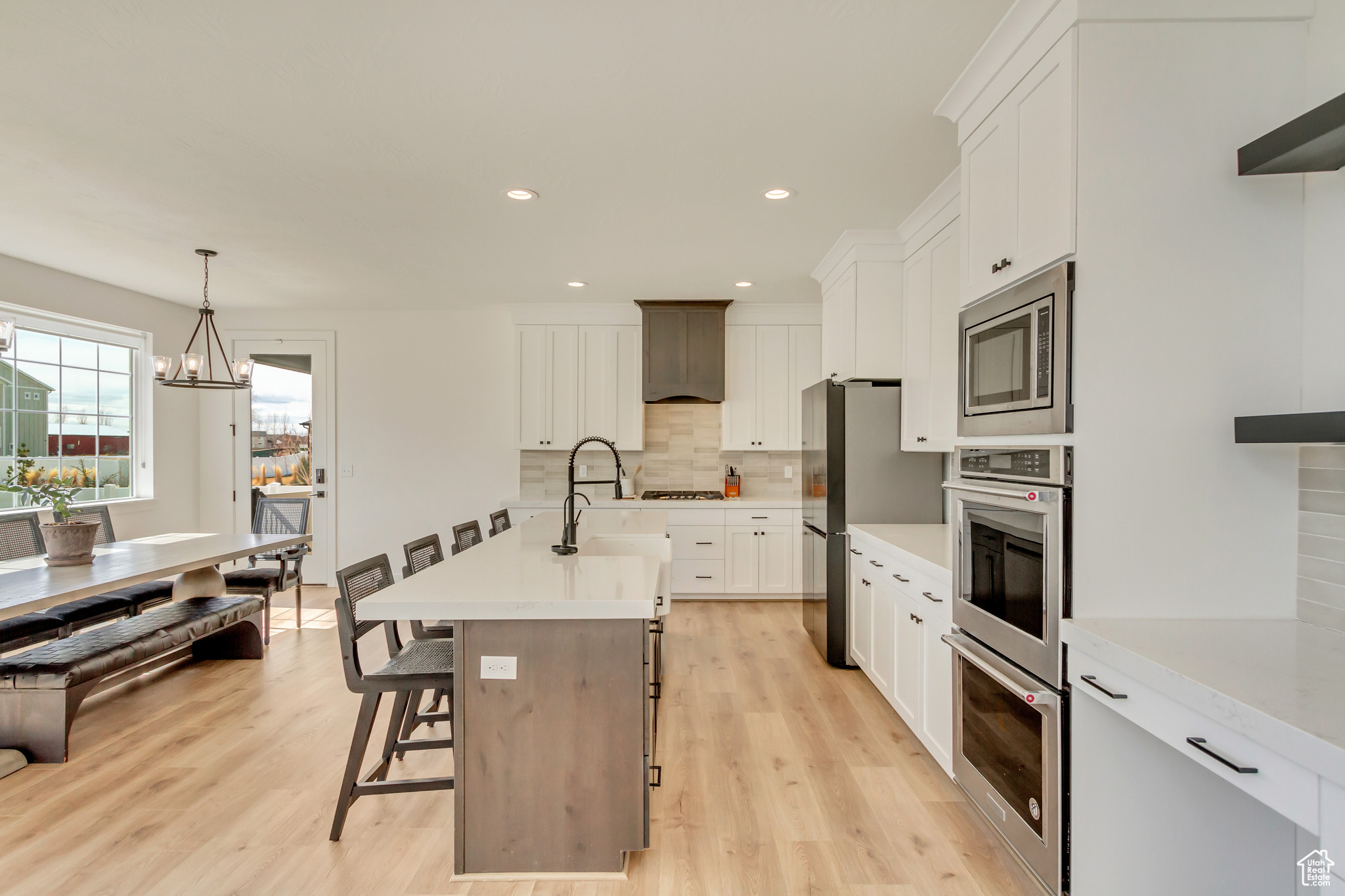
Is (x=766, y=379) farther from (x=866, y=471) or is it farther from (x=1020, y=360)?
(x=1020, y=360)

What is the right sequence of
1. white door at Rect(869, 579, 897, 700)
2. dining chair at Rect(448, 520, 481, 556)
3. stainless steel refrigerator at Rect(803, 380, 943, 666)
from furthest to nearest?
stainless steel refrigerator at Rect(803, 380, 943, 666) → dining chair at Rect(448, 520, 481, 556) → white door at Rect(869, 579, 897, 700)

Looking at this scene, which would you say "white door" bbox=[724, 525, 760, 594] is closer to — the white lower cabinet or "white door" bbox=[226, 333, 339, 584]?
the white lower cabinet

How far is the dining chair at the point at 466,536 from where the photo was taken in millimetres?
3182

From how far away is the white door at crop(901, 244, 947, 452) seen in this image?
333 cm

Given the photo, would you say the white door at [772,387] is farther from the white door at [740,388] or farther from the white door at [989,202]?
the white door at [989,202]

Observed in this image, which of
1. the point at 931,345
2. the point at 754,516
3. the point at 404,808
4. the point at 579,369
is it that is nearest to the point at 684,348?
the point at 579,369

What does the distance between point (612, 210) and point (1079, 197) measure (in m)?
2.21

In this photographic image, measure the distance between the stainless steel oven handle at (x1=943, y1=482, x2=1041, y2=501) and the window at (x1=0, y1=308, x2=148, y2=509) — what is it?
507 centimetres

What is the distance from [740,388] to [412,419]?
2940 millimetres

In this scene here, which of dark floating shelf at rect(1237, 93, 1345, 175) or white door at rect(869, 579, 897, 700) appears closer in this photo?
dark floating shelf at rect(1237, 93, 1345, 175)

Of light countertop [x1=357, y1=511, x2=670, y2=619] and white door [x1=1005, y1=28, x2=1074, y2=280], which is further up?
white door [x1=1005, y1=28, x2=1074, y2=280]

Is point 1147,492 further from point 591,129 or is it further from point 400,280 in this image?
point 400,280

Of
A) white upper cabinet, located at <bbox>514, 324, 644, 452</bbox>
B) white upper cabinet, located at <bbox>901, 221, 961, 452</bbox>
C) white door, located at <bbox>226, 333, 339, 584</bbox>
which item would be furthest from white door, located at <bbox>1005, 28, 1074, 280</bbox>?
white door, located at <bbox>226, 333, 339, 584</bbox>
